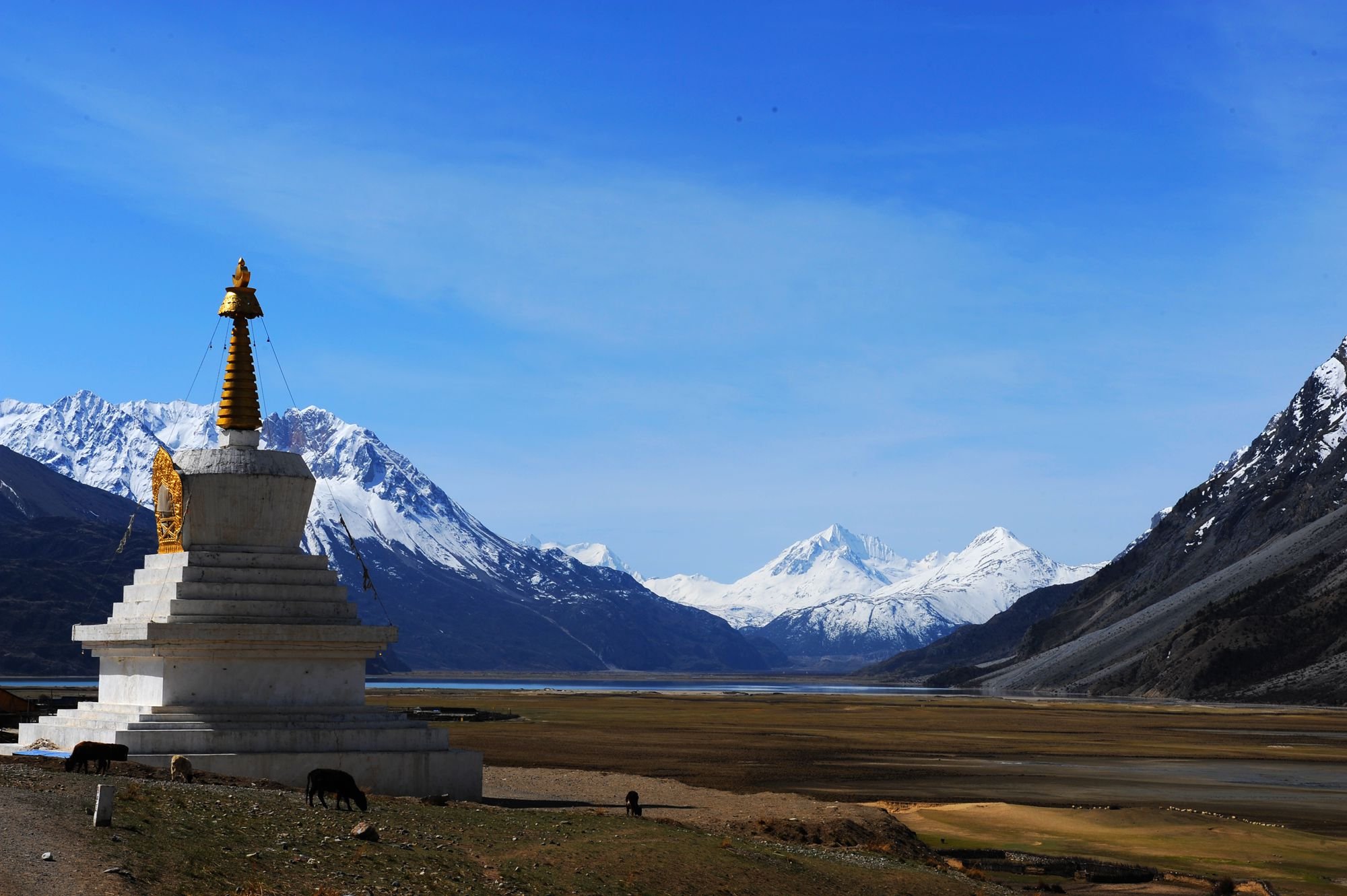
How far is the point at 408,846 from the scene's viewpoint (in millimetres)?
23484

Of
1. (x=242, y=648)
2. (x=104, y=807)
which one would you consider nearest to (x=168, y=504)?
(x=242, y=648)

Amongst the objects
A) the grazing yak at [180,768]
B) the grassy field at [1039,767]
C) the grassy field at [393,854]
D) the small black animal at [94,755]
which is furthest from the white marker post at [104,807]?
the grassy field at [1039,767]

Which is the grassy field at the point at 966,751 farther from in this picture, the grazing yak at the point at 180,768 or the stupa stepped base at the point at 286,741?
the grazing yak at the point at 180,768

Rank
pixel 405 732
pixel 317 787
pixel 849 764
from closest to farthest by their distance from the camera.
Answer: pixel 317 787, pixel 405 732, pixel 849 764

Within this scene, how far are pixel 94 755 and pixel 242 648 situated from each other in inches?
232

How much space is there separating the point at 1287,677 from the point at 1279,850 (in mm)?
137857

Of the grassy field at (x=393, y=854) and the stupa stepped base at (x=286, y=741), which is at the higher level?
the stupa stepped base at (x=286, y=741)

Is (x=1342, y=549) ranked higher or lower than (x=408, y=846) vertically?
higher

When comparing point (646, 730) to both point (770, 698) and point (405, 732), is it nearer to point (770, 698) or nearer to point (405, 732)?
point (405, 732)

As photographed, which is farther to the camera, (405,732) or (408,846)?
(405,732)

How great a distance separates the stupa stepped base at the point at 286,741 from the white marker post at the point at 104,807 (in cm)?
1163

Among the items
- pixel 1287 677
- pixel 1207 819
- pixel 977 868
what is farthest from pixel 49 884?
pixel 1287 677

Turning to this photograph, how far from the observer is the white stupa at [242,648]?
1332 inches

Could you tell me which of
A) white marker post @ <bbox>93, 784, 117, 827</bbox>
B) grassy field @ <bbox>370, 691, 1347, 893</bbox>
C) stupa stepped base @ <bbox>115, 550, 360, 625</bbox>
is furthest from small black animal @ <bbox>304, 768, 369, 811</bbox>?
grassy field @ <bbox>370, 691, 1347, 893</bbox>
